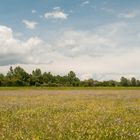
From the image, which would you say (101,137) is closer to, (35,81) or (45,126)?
(45,126)

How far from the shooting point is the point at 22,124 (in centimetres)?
1548

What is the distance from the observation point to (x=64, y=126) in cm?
1452

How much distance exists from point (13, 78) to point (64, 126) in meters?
141

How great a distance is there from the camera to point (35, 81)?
167875 mm

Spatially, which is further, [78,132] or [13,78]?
[13,78]

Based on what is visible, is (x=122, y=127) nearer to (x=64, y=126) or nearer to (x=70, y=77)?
(x=64, y=126)

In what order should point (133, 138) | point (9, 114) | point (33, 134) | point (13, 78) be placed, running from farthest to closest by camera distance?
point (13, 78)
point (9, 114)
point (33, 134)
point (133, 138)

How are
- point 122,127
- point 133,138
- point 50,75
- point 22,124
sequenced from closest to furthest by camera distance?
point 133,138 → point 122,127 → point 22,124 → point 50,75

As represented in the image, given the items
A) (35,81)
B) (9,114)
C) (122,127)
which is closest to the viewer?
(122,127)

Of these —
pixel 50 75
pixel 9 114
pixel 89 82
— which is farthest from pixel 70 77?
pixel 9 114

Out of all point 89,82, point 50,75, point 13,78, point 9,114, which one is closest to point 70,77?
point 50,75

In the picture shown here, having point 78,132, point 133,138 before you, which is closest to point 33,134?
point 78,132

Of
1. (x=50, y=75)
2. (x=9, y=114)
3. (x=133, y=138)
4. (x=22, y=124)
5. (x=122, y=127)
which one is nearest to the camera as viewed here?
(x=133, y=138)

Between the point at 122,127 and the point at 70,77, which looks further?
the point at 70,77
